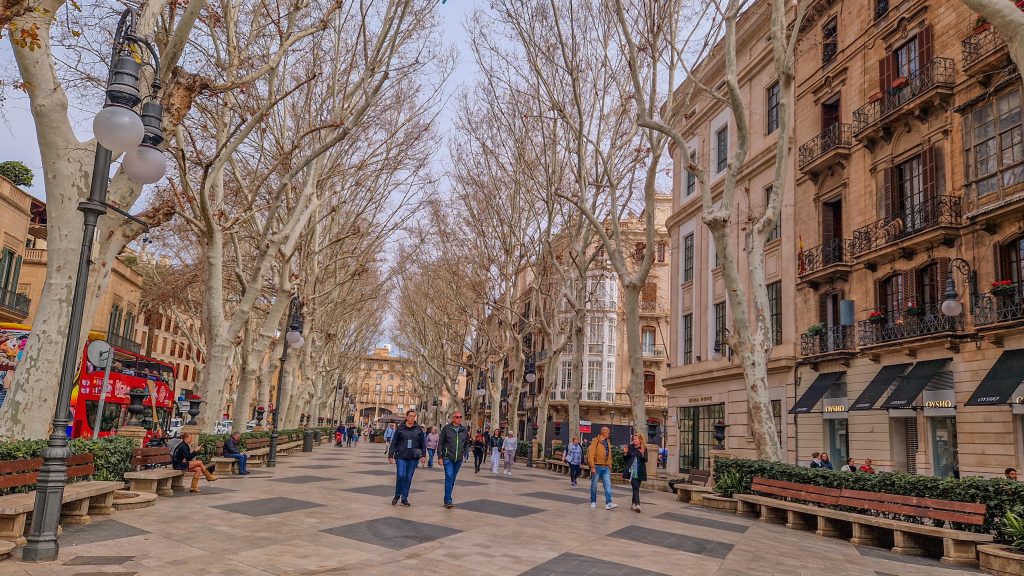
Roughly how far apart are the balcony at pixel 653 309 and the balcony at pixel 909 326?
2942 cm

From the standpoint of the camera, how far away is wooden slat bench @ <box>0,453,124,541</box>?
6.70m

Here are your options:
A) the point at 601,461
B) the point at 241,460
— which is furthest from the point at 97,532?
the point at 241,460

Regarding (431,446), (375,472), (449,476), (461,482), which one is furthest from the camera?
(431,446)

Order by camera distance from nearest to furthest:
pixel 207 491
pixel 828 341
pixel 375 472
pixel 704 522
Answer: pixel 704 522
pixel 207 491
pixel 375 472
pixel 828 341

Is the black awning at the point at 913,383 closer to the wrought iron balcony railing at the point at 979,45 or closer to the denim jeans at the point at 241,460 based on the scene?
the wrought iron balcony railing at the point at 979,45

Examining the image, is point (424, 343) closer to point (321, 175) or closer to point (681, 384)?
point (681, 384)

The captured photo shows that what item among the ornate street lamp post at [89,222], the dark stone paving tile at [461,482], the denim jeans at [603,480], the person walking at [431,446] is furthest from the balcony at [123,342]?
the ornate street lamp post at [89,222]

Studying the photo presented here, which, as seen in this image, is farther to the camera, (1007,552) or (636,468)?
(636,468)

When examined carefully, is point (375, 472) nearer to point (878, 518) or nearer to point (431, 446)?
point (431, 446)

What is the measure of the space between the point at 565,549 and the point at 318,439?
1577 inches

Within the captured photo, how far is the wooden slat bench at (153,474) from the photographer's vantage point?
11.1 metres

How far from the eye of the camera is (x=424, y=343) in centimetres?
4097

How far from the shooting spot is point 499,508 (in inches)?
485

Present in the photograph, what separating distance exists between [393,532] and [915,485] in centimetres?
819
